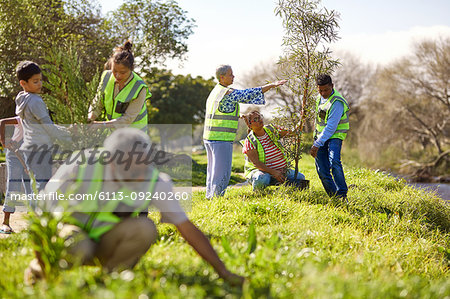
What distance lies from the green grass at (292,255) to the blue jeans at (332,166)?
214 millimetres

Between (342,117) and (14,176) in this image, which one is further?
(342,117)

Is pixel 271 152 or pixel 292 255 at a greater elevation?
pixel 271 152

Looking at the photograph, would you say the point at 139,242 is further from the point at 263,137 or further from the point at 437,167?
the point at 437,167

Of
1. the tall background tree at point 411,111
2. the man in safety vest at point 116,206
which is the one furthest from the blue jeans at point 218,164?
the tall background tree at point 411,111

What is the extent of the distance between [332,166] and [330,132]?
0.52 meters

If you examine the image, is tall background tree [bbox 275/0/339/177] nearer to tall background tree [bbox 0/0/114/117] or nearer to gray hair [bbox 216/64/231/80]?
gray hair [bbox 216/64/231/80]

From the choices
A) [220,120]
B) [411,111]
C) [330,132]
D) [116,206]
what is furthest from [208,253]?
[411,111]

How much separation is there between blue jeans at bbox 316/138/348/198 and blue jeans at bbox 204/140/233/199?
4.82 feet

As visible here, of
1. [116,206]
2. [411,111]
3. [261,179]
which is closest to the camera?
[116,206]

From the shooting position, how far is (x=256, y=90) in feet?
20.1

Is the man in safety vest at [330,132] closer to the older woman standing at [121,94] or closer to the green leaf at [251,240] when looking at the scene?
the older woman standing at [121,94]

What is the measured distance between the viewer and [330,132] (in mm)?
6250

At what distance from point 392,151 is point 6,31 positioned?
22594mm

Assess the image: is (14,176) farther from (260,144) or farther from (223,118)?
(260,144)
